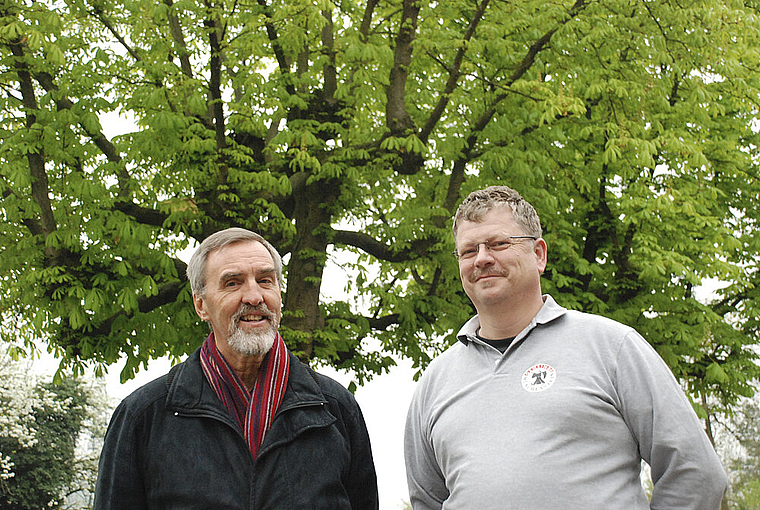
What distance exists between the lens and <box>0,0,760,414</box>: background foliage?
9.37 meters

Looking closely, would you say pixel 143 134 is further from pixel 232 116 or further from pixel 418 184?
pixel 418 184

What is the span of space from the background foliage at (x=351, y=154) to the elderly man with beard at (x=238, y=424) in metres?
6.48

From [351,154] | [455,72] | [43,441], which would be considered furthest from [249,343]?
[43,441]

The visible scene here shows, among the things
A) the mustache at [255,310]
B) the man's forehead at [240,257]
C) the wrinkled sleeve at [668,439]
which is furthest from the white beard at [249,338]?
the wrinkled sleeve at [668,439]

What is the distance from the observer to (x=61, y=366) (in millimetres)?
9945

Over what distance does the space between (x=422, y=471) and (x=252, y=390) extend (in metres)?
0.73

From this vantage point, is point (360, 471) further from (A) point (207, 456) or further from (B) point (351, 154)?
(B) point (351, 154)

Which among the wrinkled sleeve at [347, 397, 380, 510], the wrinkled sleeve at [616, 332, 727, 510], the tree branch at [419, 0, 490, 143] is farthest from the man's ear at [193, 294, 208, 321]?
the tree branch at [419, 0, 490, 143]

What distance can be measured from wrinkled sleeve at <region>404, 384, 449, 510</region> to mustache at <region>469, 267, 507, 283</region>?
1.71 feet

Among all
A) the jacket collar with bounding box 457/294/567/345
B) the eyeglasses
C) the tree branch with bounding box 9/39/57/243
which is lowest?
the jacket collar with bounding box 457/294/567/345

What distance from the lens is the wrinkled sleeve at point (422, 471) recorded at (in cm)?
297

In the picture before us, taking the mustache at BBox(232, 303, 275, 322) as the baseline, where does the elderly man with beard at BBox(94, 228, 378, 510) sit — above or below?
below

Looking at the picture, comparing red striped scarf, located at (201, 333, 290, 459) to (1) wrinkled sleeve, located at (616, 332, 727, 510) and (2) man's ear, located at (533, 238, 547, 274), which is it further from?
(1) wrinkled sleeve, located at (616, 332, 727, 510)

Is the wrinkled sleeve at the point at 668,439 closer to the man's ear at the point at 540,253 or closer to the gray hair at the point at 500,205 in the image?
the man's ear at the point at 540,253
